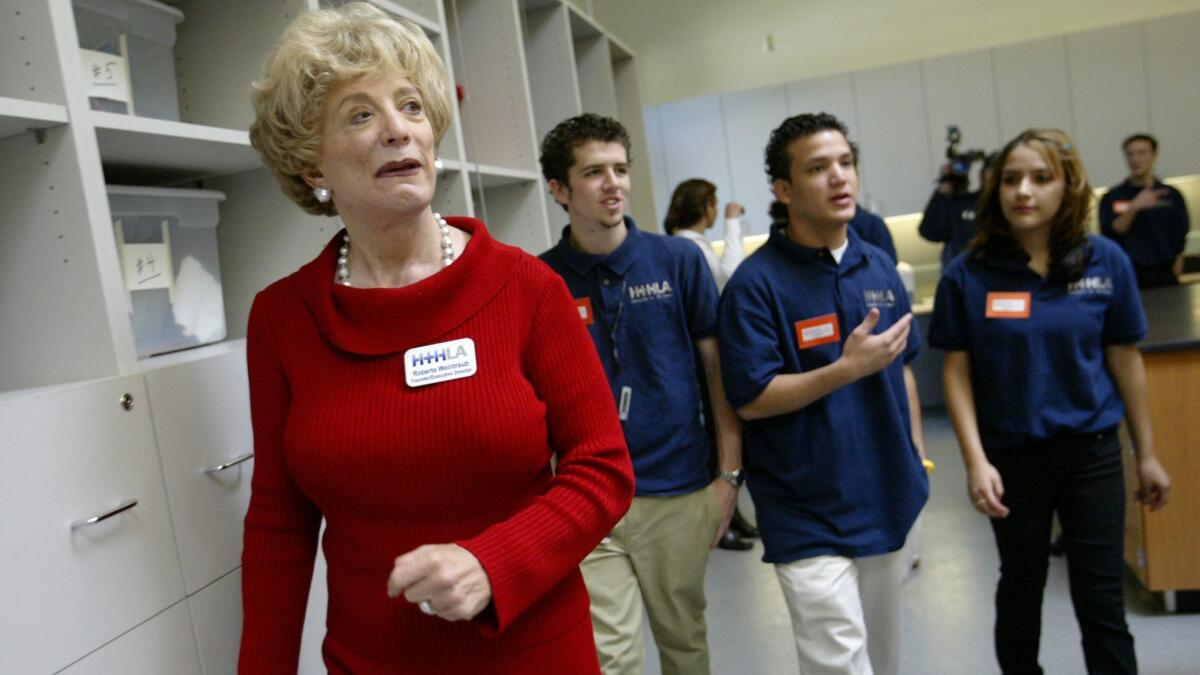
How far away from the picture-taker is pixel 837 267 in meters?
1.89

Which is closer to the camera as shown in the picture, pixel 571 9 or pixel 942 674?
pixel 942 674

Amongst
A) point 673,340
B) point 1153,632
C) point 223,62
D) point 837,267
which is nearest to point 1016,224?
point 837,267

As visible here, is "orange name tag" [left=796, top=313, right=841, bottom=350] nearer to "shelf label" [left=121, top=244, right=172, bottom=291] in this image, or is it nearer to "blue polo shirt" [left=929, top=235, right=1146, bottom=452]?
"blue polo shirt" [left=929, top=235, right=1146, bottom=452]

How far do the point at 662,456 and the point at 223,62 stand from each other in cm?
121

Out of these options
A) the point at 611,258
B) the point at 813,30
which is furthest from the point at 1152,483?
the point at 813,30

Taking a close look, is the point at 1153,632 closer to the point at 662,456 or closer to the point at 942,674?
the point at 942,674

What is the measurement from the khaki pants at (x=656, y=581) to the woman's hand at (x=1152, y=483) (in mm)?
994

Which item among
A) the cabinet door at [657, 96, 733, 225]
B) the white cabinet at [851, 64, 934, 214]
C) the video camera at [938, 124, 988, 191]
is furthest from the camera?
the cabinet door at [657, 96, 733, 225]

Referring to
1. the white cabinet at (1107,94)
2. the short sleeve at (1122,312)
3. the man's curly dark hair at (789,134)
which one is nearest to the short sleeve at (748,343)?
the man's curly dark hair at (789,134)

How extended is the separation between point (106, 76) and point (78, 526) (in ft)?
2.49

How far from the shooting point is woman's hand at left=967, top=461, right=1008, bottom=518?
77.7 inches

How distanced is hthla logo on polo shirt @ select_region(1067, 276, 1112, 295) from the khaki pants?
901 millimetres

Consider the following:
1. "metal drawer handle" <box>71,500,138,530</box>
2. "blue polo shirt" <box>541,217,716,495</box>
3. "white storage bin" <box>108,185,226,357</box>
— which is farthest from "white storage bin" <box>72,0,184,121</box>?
"blue polo shirt" <box>541,217,716,495</box>

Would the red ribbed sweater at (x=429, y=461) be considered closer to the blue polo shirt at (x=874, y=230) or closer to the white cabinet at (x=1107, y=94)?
the blue polo shirt at (x=874, y=230)
